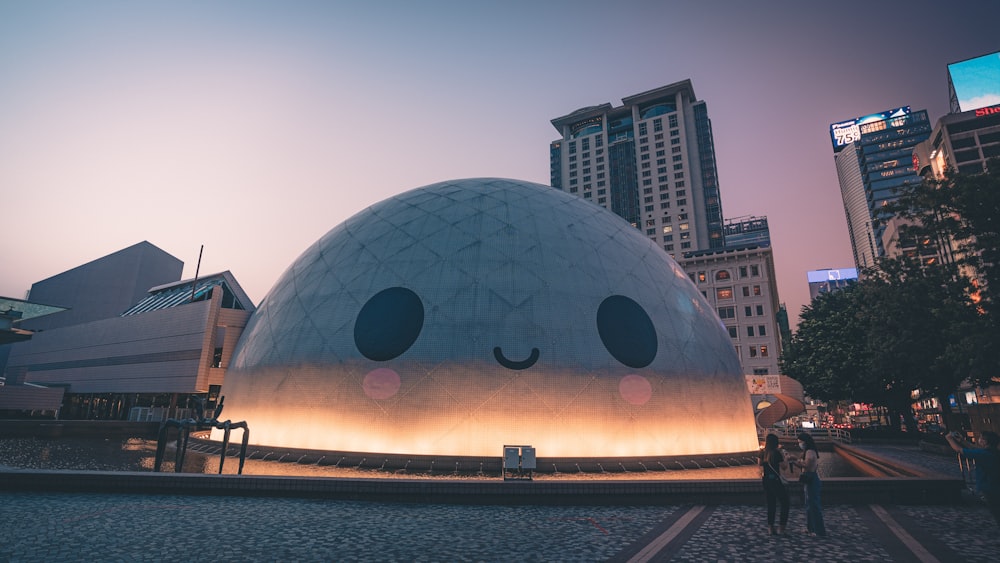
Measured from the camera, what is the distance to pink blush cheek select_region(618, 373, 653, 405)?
17516 mm

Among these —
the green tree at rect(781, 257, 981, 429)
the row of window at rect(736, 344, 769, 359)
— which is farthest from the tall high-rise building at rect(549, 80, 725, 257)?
the green tree at rect(781, 257, 981, 429)

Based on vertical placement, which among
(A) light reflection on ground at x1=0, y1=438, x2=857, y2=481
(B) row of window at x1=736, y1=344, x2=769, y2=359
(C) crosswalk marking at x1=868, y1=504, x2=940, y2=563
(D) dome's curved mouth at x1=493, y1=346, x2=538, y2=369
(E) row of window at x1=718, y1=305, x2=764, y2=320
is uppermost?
(E) row of window at x1=718, y1=305, x2=764, y2=320

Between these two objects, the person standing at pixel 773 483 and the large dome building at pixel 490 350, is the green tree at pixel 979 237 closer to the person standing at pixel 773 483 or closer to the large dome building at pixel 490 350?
the large dome building at pixel 490 350

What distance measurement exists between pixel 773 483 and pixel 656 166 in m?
145

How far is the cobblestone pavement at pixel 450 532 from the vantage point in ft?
24.1

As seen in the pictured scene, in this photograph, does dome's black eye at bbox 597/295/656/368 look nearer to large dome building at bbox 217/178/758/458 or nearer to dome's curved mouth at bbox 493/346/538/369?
large dome building at bbox 217/178/758/458

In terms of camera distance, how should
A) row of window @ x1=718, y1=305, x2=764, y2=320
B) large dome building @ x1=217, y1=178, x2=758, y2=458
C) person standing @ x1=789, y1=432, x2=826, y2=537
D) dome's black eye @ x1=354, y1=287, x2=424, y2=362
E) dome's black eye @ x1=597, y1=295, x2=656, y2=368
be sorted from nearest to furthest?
person standing @ x1=789, y1=432, x2=826, y2=537 < large dome building @ x1=217, y1=178, x2=758, y2=458 < dome's black eye @ x1=354, y1=287, x2=424, y2=362 < dome's black eye @ x1=597, y1=295, x2=656, y2=368 < row of window @ x1=718, y1=305, x2=764, y2=320

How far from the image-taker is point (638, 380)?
17859 mm

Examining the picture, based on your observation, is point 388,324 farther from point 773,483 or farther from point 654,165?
point 654,165

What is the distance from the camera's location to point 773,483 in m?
9.04

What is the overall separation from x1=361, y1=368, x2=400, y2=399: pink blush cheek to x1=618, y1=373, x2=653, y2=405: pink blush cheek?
8.40m

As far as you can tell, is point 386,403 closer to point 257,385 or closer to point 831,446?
point 257,385

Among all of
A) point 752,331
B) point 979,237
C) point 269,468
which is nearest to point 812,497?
point 269,468

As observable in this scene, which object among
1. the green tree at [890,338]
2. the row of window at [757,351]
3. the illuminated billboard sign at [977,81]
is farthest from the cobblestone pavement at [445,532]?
the illuminated billboard sign at [977,81]
